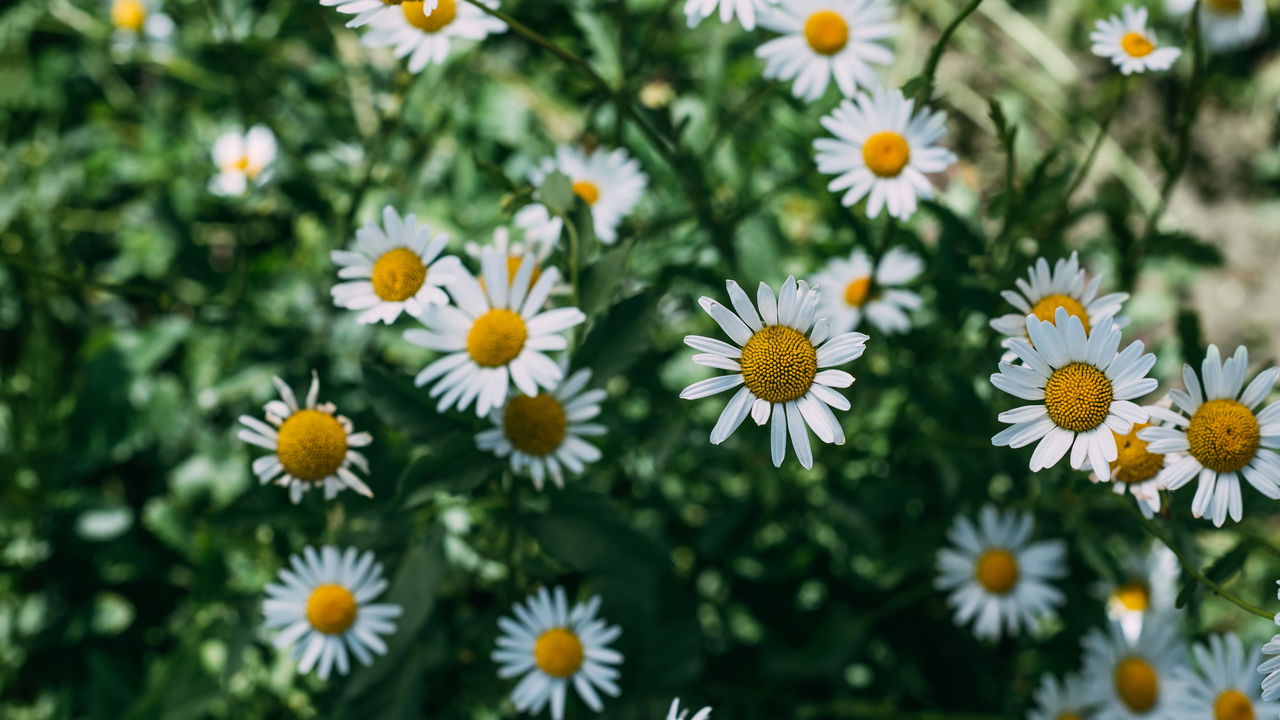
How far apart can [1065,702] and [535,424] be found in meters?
1.22

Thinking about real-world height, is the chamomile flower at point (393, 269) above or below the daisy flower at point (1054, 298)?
below

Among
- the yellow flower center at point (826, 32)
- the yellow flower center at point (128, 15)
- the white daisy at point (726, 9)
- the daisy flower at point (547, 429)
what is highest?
the yellow flower center at point (826, 32)

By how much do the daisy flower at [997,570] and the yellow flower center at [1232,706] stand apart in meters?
0.34

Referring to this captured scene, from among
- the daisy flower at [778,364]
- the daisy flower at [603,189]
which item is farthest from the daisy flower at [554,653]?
the daisy flower at [603,189]

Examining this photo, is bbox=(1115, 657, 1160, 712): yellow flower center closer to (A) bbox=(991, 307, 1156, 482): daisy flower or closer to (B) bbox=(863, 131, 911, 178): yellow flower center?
(A) bbox=(991, 307, 1156, 482): daisy flower

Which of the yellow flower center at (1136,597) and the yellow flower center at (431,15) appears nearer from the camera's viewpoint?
the yellow flower center at (431,15)

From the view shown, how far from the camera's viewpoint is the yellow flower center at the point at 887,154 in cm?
175

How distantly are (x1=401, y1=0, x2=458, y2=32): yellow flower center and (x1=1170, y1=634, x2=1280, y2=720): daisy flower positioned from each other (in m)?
1.76

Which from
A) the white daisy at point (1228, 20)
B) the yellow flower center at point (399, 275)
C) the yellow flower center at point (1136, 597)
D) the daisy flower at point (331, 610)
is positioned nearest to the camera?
the yellow flower center at point (399, 275)

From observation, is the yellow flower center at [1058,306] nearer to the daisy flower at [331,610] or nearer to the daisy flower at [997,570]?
the daisy flower at [997,570]

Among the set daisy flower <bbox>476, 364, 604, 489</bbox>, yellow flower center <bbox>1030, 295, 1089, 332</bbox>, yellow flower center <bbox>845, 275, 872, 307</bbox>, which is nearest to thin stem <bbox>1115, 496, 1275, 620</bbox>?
yellow flower center <bbox>1030, 295, 1089, 332</bbox>

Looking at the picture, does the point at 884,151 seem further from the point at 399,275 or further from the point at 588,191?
the point at 399,275

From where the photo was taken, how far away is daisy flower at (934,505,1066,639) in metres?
2.05

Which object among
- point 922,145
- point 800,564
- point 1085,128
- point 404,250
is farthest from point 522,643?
point 1085,128
